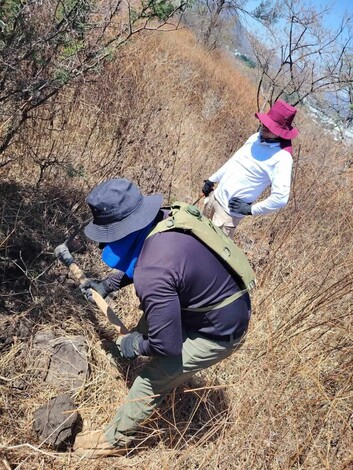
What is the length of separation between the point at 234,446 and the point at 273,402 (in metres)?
0.33

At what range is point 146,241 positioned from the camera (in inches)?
63.1

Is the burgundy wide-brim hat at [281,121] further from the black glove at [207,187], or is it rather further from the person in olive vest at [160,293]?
the person in olive vest at [160,293]

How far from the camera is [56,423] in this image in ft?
6.57

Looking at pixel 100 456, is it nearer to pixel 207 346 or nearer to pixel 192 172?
pixel 207 346

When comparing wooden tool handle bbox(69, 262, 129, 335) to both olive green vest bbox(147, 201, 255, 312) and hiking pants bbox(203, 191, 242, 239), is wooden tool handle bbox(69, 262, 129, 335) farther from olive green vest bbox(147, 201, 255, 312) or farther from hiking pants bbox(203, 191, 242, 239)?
hiking pants bbox(203, 191, 242, 239)

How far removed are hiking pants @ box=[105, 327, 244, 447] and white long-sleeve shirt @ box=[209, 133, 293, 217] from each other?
132cm

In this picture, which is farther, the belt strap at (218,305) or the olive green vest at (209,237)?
the belt strap at (218,305)

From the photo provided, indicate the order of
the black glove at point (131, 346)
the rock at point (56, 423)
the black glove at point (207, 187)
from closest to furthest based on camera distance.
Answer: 1. the black glove at point (131, 346)
2. the rock at point (56, 423)
3. the black glove at point (207, 187)

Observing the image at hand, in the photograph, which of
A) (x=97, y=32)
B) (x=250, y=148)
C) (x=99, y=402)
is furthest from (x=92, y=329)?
(x=97, y=32)

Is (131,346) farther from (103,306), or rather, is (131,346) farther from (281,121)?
(281,121)

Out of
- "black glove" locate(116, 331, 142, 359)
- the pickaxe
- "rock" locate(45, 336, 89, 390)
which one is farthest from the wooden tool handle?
"rock" locate(45, 336, 89, 390)

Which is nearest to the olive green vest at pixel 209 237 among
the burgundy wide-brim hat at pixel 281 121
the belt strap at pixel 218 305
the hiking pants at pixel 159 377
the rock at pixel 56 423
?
the belt strap at pixel 218 305

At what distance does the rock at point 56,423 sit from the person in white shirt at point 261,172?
71.2 inches

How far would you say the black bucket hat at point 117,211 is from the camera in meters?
1.54
